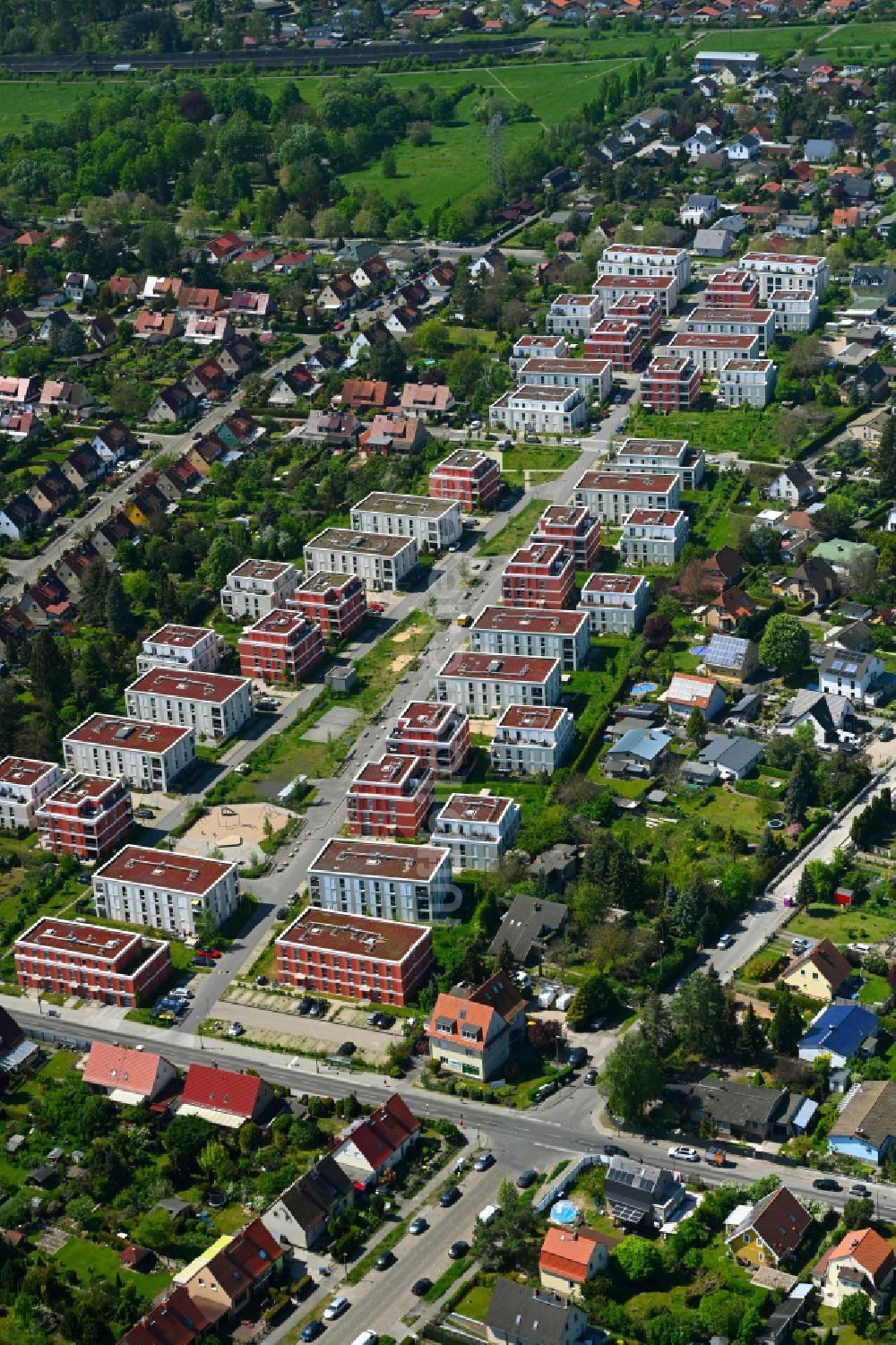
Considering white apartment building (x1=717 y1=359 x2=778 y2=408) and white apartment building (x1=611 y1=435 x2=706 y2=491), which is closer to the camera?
white apartment building (x1=611 y1=435 x2=706 y2=491)

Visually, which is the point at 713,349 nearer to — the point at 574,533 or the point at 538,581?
the point at 574,533

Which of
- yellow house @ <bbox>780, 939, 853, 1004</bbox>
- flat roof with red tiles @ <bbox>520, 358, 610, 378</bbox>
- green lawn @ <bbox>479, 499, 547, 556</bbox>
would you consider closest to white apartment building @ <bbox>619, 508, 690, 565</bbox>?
green lawn @ <bbox>479, 499, 547, 556</bbox>

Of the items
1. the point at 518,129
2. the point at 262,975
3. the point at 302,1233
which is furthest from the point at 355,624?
the point at 518,129

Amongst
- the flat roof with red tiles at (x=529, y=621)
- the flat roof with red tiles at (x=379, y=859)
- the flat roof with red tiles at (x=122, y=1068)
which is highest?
the flat roof with red tiles at (x=529, y=621)

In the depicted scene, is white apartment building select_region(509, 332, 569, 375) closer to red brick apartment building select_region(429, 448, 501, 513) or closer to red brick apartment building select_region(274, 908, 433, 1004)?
red brick apartment building select_region(429, 448, 501, 513)

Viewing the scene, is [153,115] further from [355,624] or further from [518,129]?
[355,624]

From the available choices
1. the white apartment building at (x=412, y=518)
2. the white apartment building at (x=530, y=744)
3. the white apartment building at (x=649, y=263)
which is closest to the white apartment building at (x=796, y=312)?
the white apartment building at (x=649, y=263)

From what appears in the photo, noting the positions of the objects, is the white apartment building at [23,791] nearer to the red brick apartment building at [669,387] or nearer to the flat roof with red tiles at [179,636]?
the flat roof with red tiles at [179,636]
